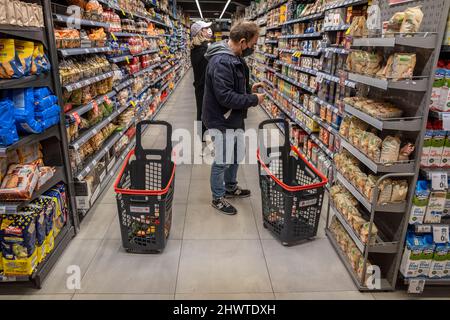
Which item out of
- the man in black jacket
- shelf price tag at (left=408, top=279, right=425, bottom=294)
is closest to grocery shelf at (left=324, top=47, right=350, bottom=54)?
the man in black jacket

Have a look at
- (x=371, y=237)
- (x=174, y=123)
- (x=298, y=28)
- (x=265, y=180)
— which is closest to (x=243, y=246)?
(x=265, y=180)

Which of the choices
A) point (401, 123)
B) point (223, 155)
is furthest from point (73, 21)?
point (401, 123)

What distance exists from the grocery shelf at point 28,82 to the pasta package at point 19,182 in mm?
548

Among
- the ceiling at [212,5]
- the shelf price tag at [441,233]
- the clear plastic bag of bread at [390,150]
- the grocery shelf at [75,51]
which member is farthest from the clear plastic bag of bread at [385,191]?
the ceiling at [212,5]

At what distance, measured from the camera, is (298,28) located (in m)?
5.62

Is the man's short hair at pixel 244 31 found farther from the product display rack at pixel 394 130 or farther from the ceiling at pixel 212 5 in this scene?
the ceiling at pixel 212 5

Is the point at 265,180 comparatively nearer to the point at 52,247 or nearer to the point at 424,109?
the point at 424,109

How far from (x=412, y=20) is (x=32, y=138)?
8.14 ft

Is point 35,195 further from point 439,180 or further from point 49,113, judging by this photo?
point 439,180

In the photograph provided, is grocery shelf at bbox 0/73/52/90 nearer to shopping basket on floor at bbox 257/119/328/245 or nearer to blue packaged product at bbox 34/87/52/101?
blue packaged product at bbox 34/87/52/101

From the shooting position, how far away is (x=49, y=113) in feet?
8.20

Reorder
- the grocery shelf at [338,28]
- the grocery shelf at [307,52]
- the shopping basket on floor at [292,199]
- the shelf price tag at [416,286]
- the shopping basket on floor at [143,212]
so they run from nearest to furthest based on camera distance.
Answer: the shelf price tag at [416,286] < the shopping basket on floor at [143,212] < the shopping basket on floor at [292,199] < the grocery shelf at [338,28] < the grocery shelf at [307,52]

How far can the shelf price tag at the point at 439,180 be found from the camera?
204 cm

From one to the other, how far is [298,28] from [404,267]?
440 centimetres
